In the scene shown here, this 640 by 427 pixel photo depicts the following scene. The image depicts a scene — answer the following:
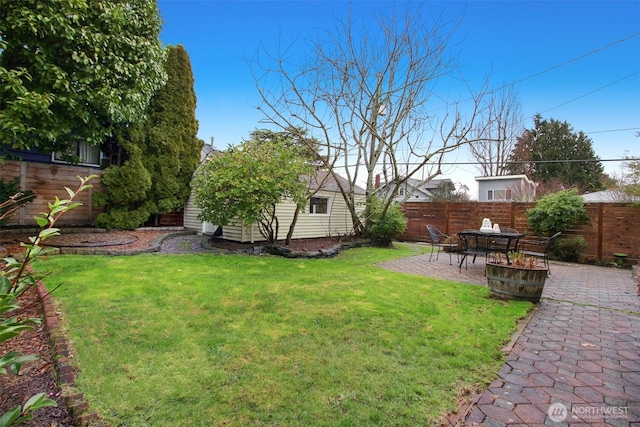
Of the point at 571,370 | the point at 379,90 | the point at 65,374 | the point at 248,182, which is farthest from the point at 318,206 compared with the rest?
the point at 65,374

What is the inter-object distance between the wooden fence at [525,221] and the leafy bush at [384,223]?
2380mm

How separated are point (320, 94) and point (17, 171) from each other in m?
9.72

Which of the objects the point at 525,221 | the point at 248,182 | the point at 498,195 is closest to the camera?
the point at 248,182

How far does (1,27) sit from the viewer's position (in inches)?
240

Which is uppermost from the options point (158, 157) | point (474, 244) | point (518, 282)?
point (158, 157)

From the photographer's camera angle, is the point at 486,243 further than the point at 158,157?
No

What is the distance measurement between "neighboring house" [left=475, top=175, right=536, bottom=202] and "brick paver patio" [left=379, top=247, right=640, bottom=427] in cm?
1671

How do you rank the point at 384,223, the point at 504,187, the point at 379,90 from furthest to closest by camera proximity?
the point at 504,187 → the point at 384,223 → the point at 379,90

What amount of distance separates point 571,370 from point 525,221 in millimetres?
9571

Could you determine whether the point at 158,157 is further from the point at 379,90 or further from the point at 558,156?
the point at 558,156

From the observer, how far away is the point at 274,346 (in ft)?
10.0

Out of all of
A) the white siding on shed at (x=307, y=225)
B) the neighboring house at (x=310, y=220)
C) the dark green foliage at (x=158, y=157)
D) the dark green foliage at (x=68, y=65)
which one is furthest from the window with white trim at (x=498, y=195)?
the dark green foliage at (x=68, y=65)

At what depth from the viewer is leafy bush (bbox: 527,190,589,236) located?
377 inches

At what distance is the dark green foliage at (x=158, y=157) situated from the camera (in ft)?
35.2
